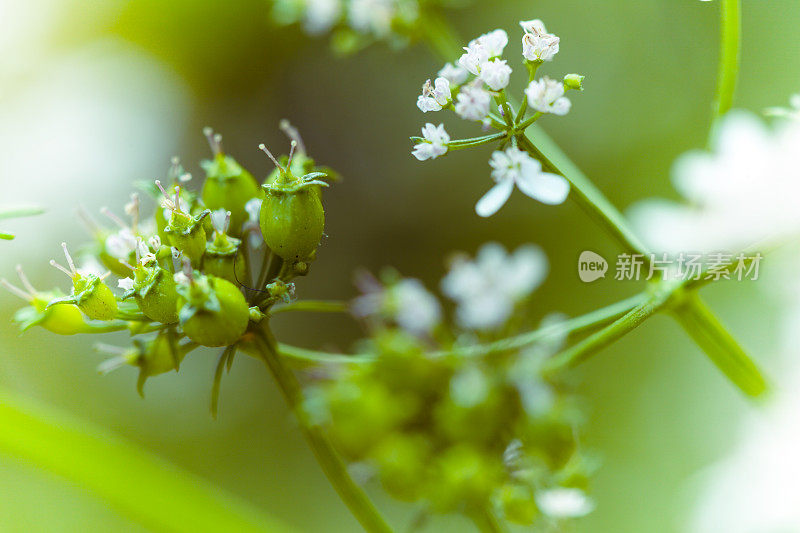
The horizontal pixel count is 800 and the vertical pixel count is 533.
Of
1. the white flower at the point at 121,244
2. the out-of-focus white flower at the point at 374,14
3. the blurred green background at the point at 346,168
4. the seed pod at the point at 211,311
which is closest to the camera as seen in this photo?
the seed pod at the point at 211,311

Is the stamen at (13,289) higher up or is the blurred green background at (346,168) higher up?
the blurred green background at (346,168)

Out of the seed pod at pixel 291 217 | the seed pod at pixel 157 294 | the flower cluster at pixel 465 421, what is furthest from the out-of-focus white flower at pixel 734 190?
the seed pod at pixel 157 294

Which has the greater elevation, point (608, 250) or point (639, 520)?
point (608, 250)

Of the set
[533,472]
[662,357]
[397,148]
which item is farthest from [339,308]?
[397,148]

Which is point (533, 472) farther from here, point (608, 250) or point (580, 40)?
point (580, 40)

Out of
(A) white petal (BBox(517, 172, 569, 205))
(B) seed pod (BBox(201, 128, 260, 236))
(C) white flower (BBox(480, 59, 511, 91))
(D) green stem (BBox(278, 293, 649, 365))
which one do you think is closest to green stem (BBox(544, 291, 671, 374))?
(D) green stem (BBox(278, 293, 649, 365))

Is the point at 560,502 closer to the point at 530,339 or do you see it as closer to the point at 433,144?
the point at 530,339

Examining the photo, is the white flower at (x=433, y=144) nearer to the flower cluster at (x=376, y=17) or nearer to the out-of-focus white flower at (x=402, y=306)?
the out-of-focus white flower at (x=402, y=306)
